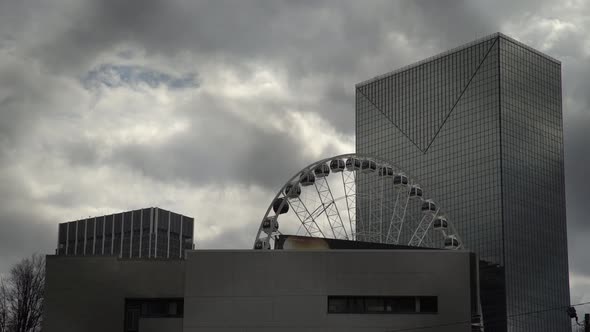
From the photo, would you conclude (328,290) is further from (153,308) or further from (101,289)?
(101,289)

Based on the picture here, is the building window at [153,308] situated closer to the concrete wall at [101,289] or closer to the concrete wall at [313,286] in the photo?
the concrete wall at [101,289]

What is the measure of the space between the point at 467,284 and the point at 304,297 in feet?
42.4

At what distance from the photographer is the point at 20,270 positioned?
136000mm

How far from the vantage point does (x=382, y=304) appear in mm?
88938

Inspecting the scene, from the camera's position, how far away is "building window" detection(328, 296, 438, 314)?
88.8 meters

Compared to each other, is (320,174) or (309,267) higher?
(320,174)

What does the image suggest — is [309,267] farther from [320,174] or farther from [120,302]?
[320,174]

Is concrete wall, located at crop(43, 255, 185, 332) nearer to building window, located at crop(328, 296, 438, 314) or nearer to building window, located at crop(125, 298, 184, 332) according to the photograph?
building window, located at crop(125, 298, 184, 332)

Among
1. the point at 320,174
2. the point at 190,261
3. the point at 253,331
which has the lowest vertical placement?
the point at 253,331

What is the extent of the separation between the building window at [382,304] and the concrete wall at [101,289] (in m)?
13.7

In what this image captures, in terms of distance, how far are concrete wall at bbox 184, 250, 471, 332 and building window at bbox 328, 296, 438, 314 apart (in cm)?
50

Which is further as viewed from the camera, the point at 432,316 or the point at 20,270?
the point at 20,270

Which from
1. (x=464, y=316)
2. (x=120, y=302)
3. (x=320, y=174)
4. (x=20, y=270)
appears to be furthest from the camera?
(x=20, y=270)

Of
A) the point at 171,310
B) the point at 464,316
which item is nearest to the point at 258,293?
the point at 171,310
